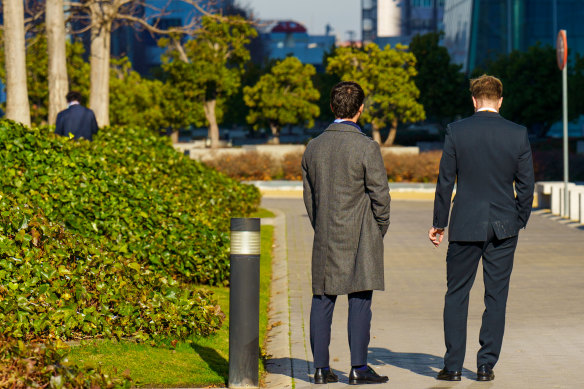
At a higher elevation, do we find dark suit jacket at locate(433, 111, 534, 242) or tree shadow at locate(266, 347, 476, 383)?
dark suit jacket at locate(433, 111, 534, 242)

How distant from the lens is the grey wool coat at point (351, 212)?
6.12m

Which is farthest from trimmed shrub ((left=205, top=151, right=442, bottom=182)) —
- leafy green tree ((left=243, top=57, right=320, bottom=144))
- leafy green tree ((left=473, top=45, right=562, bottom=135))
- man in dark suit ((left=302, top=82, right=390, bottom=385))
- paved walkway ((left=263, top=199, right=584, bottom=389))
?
man in dark suit ((left=302, top=82, right=390, bottom=385))

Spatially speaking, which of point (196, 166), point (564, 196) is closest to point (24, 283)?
point (196, 166)

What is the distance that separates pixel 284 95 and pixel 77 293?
45311 millimetres

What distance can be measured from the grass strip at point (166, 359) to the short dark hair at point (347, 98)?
5.86 ft

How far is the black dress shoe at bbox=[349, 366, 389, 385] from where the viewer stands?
6336 mm

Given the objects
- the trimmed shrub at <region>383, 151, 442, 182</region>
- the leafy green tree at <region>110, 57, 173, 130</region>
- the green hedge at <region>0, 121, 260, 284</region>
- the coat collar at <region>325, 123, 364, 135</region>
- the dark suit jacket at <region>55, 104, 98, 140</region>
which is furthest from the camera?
the leafy green tree at <region>110, 57, 173, 130</region>

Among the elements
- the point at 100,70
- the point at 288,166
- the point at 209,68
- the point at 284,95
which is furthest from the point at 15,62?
the point at 284,95

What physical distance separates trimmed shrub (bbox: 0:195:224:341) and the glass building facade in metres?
54.4

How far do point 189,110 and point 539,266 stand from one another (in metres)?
38.4

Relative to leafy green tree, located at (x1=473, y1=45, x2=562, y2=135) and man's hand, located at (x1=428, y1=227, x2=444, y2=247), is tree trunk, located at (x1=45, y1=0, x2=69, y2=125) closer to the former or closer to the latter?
man's hand, located at (x1=428, y1=227, x2=444, y2=247)

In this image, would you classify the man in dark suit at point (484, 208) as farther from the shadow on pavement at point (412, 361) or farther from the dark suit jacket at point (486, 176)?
the shadow on pavement at point (412, 361)

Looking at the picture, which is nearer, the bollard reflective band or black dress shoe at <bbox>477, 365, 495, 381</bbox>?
the bollard reflective band

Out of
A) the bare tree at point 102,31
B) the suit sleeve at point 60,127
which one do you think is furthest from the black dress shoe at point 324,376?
the bare tree at point 102,31
